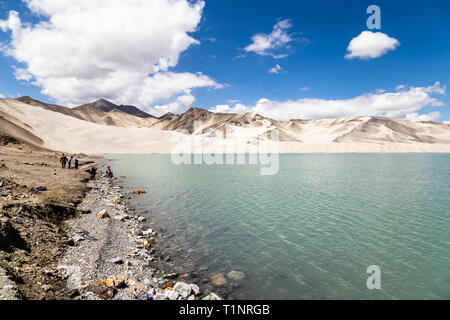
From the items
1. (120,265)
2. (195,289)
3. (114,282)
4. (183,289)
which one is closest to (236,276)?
(195,289)

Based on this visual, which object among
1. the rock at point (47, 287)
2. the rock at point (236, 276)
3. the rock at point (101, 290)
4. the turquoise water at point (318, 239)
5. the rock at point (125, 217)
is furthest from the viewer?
the rock at point (125, 217)

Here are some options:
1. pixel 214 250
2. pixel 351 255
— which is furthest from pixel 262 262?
pixel 351 255

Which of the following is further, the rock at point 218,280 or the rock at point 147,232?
the rock at point 147,232

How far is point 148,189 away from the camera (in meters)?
27.4

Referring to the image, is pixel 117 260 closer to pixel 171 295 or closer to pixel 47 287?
Result: pixel 47 287

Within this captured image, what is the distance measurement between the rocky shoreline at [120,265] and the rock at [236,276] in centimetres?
121

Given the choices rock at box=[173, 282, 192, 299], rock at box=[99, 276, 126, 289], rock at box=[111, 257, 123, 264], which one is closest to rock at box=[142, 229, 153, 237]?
rock at box=[111, 257, 123, 264]

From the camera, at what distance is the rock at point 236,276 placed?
9082 mm

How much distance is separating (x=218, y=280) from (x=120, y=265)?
4038mm

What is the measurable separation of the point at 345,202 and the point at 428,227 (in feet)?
21.1

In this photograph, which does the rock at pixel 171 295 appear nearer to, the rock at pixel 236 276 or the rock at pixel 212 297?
the rock at pixel 212 297

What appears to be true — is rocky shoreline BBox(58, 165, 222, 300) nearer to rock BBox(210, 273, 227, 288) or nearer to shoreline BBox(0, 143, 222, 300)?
shoreline BBox(0, 143, 222, 300)

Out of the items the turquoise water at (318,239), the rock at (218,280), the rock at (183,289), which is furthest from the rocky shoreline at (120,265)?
the turquoise water at (318,239)

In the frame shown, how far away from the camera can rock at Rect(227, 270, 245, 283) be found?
29.8ft
